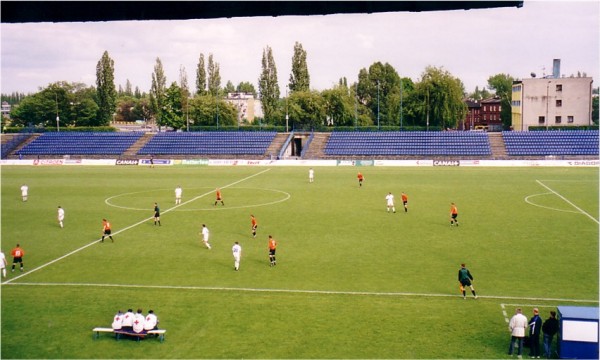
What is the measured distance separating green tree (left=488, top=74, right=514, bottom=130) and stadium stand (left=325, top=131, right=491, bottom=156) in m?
54.9

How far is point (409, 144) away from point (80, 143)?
55.8 m

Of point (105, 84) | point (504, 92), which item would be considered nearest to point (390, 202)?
point (105, 84)

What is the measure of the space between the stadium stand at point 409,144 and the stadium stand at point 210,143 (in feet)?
38.1

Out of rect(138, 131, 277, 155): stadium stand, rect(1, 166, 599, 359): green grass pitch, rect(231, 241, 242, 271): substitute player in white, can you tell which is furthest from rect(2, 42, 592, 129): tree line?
rect(231, 241, 242, 271): substitute player in white

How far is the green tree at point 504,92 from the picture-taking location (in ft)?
444

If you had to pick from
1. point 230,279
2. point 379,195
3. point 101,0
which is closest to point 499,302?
point 230,279

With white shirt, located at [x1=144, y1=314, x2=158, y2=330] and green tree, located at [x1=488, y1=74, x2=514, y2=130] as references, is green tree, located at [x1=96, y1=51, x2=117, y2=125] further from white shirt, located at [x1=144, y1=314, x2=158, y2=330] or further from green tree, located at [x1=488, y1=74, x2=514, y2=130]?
white shirt, located at [x1=144, y1=314, x2=158, y2=330]

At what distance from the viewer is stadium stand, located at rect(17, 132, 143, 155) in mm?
90125

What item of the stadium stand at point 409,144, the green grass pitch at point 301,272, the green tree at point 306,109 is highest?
the green tree at point 306,109

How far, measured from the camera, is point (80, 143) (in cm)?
9362

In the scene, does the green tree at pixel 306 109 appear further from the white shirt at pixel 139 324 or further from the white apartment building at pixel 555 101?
the white shirt at pixel 139 324

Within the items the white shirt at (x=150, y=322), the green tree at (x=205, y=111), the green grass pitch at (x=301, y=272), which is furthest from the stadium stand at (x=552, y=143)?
the white shirt at (x=150, y=322)

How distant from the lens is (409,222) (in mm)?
34719

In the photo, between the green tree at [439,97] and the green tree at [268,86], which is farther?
the green tree at [268,86]
